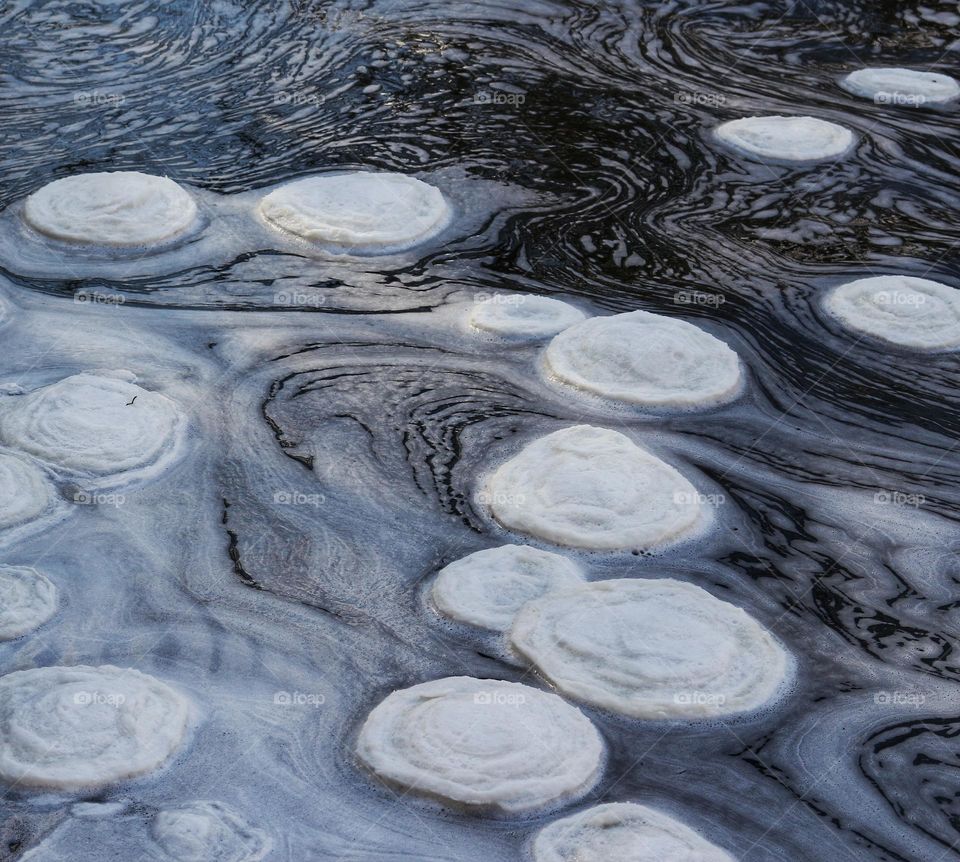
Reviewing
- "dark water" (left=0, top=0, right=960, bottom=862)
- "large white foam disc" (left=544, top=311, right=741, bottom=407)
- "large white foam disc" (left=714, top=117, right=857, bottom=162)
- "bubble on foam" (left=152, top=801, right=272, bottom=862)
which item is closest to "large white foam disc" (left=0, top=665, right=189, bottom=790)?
"dark water" (left=0, top=0, right=960, bottom=862)

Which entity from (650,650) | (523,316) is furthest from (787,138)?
(650,650)

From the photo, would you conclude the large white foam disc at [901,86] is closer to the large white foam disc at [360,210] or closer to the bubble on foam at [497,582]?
the large white foam disc at [360,210]

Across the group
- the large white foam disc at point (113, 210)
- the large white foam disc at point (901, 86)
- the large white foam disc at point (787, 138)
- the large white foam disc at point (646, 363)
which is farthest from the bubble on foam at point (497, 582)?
the large white foam disc at point (901, 86)

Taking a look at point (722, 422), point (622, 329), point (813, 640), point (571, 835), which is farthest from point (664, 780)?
point (622, 329)

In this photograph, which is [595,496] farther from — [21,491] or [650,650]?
[21,491]

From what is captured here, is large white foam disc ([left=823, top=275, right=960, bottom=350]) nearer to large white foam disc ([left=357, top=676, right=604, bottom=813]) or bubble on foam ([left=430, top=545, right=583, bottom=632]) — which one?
bubble on foam ([left=430, top=545, right=583, bottom=632])

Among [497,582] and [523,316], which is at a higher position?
[523,316]
